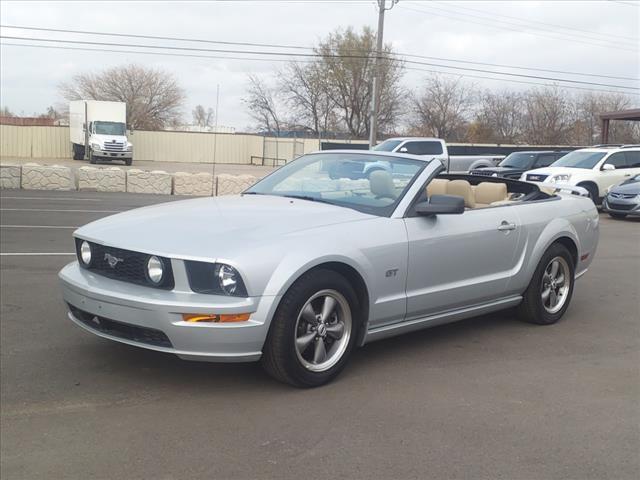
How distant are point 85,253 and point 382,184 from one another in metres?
2.19

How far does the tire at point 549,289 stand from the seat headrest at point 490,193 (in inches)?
27.2

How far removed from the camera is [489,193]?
6387 mm

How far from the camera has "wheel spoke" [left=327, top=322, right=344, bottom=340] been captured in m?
4.33

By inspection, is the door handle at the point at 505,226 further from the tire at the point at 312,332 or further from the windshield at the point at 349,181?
the tire at the point at 312,332

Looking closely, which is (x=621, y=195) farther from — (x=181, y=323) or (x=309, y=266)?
(x=181, y=323)

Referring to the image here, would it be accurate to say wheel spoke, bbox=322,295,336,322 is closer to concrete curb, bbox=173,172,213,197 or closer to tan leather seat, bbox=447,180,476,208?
tan leather seat, bbox=447,180,476,208

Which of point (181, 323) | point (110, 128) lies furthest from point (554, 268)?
point (110, 128)

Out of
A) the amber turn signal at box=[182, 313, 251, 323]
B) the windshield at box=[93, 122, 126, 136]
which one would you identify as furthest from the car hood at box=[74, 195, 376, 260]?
the windshield at box=[93, 122, 126, 136]

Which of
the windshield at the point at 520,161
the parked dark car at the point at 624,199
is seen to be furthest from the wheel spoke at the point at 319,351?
the windshield at the point at 520,161

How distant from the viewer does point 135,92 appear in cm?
7138

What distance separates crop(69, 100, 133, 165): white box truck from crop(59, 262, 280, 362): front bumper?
3895 centimetres

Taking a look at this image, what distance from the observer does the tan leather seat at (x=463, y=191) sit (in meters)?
6.00

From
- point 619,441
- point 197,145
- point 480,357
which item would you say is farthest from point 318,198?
point 197,145

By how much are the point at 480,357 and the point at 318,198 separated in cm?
173
